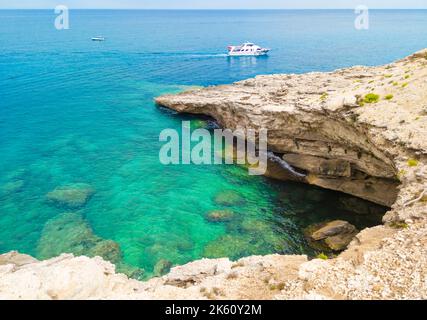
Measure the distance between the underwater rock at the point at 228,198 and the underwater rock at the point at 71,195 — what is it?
51.4 ft

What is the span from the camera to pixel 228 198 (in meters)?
42.4

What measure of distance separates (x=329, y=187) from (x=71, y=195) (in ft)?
104

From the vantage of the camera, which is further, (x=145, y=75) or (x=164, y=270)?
(x=145, y=75)

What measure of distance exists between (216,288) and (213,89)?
56.6m

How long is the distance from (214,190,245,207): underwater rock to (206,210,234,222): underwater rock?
64.4 inches

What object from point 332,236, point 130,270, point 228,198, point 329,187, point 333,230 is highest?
point 329,187

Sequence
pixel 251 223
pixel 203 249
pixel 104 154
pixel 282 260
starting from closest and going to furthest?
pixel 282 260, pixel 203 249, pixel 251 223, pixel 104 154

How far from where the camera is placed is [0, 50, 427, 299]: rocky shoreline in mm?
17547

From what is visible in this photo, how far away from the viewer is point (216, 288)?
59.4 ft

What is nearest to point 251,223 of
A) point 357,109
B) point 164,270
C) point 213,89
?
point 164,270

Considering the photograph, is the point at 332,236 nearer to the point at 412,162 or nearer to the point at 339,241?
the point at 339,241

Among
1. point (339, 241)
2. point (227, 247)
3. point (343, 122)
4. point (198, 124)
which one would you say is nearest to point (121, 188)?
point (227, 247)

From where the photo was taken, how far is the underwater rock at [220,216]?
3881cm
